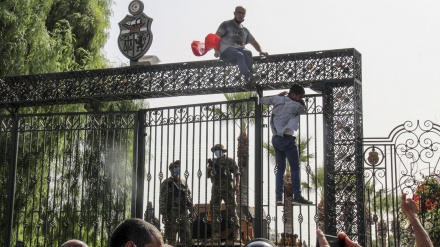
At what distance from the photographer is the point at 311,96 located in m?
10.3

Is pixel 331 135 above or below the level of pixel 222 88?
below

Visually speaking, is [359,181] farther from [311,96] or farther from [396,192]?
[311,96]

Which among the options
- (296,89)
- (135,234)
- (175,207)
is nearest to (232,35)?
(296,89)

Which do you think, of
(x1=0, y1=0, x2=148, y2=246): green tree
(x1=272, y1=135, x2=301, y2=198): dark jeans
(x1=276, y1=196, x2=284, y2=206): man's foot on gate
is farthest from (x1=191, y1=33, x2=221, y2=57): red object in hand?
(x1=0, y1=0, x2=148, y2=246): green tree

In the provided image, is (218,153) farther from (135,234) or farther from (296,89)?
(135,234)

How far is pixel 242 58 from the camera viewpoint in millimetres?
10523

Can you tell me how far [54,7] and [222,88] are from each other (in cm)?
931

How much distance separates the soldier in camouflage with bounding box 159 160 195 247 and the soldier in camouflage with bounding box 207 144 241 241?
36cm

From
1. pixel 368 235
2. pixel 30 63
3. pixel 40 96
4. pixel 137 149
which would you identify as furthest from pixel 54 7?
pixel 368 235

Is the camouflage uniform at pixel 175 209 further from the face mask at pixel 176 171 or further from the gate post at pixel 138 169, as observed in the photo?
the gate post at pixel 138 169

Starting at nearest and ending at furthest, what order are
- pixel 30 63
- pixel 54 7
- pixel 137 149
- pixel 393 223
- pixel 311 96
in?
1. pixel 393 223
2. pixel 311 96
3. pixel 137 149
4. pixel 30 63
5. pixel 54 7

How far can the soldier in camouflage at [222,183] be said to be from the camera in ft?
34.7

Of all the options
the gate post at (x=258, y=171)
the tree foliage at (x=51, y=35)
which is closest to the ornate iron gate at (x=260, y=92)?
the gate post at (x=258, y=171)

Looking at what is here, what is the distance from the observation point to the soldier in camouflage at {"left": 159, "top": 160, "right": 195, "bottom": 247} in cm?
1088
